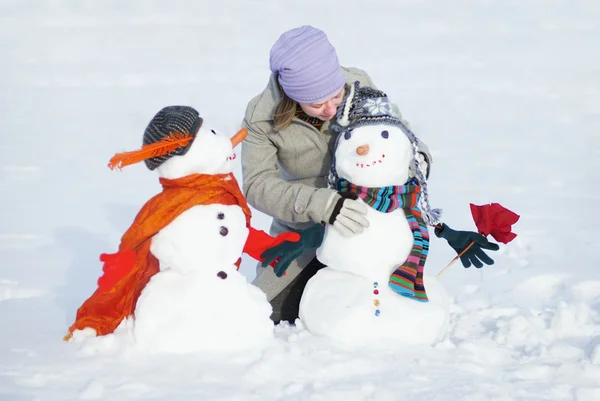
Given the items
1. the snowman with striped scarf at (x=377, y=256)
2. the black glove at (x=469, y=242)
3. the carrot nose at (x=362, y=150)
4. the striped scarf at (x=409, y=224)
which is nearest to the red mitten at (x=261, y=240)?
the snowman with striped scarf at (x=377, y=256)

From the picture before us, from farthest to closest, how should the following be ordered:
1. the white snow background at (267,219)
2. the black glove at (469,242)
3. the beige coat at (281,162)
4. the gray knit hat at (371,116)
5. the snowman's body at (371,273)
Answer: the beige coat at (281,162)
the black glove at (469,242)
the gray knit hat at (371,116)
the snowman's body at (371,273)
the white snow background at (267,219)

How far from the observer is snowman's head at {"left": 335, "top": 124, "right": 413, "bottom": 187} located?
8.91 feet

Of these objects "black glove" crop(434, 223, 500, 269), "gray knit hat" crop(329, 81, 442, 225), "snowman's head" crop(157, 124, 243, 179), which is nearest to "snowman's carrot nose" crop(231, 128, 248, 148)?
"snowman's head" crop(157, 124, 243, 179)

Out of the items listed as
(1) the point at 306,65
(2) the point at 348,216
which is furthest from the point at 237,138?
(2) the point at 348,216

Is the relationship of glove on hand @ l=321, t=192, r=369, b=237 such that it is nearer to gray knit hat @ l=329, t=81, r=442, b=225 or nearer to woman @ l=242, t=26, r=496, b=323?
woman @ l=242, t=26, r=496, b=323

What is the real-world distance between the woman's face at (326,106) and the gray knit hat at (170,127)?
45 cm

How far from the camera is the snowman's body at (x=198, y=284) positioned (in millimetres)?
2525

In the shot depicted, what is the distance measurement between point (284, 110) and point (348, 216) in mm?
493

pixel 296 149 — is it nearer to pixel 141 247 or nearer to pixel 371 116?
pixel 371 116

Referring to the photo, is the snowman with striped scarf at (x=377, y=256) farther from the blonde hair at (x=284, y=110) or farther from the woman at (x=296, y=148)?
the blonde hair at (x=284, y=110)

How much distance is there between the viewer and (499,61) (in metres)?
7.47

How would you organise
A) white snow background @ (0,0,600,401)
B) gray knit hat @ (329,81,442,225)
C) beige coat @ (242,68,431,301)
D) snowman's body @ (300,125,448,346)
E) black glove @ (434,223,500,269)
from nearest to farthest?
1. white snow background @ (0,0,600,401)
2. snowman's body @ (300,125,448,346)
3. gray knit hat @ (329,81,442,225)
4. black glove @ (434,223,500,269)
5. beige coat @ (242,68,431,301)

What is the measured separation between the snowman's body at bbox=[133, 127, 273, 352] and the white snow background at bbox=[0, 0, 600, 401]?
7 centimetres

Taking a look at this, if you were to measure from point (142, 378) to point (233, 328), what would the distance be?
1.05 feet
